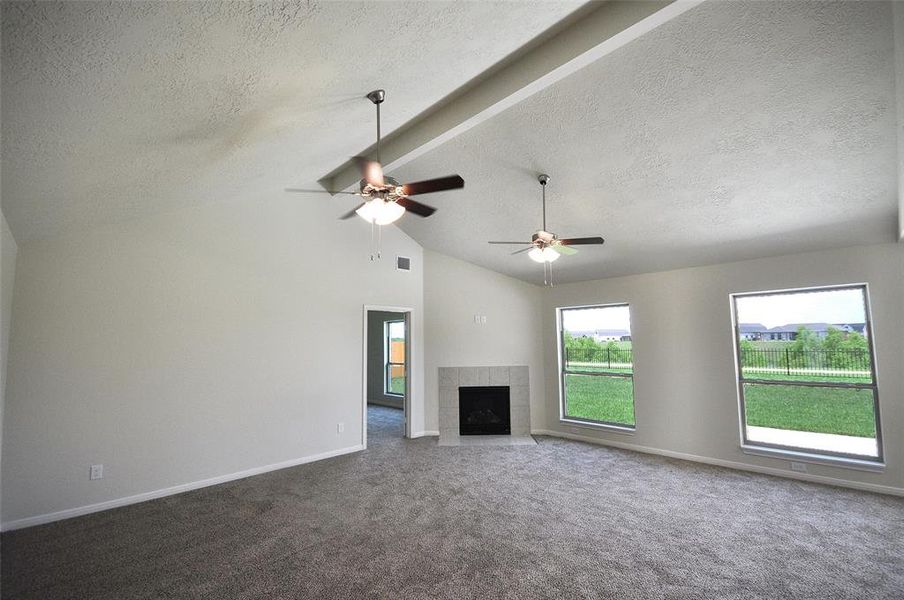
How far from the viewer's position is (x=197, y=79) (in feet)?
5.90

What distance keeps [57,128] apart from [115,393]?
8.96 ft

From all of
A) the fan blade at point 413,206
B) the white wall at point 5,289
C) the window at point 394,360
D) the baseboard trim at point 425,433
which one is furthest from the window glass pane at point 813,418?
the white wall at point 5,289

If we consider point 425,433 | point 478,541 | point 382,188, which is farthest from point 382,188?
point 425,433

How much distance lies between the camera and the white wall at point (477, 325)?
6320 millimetres

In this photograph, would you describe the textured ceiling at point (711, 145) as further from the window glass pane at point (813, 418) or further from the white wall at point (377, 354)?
the white wall at point (377, 354)

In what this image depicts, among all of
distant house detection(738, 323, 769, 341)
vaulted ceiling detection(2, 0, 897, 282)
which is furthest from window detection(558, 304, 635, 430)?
vaulted ceiling detection(2, 0, 897, 282)

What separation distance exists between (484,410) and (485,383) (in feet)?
1.47

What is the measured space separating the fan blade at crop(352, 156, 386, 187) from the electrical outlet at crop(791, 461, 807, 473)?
512 cm

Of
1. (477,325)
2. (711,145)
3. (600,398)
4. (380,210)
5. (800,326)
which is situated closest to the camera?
(380,210)

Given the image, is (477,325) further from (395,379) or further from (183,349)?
(183,349)

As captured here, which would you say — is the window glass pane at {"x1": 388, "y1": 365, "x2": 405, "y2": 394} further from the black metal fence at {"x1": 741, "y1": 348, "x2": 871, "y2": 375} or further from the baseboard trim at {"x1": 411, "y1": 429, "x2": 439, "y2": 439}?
the black metal fence at {"x1": 741, "y1": 348, "x2": 871, "y2": 375}

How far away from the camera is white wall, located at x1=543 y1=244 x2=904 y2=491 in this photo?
3809 millimetres

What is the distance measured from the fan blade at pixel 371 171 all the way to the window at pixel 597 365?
4462 mm

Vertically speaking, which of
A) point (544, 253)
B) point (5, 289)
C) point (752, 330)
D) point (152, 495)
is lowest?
point (152, 495)
